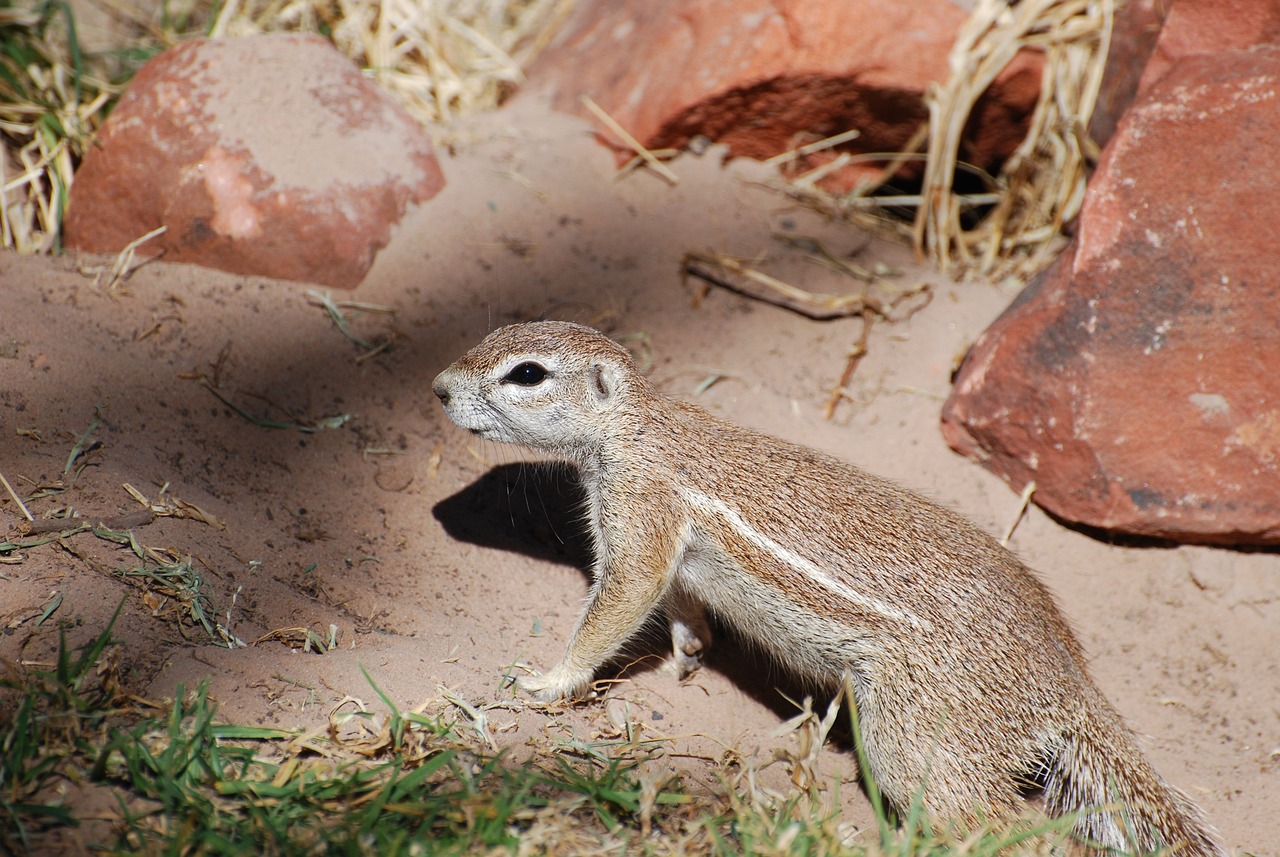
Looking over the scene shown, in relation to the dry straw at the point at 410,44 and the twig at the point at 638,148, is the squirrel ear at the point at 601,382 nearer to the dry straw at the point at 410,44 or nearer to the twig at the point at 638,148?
the twig at the point at 638,148

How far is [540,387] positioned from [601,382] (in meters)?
0.22

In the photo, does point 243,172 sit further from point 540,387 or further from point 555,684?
point 555,684

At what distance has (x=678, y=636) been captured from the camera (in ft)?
12.3

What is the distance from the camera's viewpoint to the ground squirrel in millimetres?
3041

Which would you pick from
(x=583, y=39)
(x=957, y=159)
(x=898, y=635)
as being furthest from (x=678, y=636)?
(x=583, y=39)

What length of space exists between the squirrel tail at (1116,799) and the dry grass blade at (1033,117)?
281 centimetres

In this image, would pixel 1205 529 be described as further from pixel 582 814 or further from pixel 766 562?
pixel 582 814

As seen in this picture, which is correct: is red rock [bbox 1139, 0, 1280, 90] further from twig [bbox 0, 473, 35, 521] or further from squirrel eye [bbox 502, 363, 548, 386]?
twig [bbox 0, 473, 35, 521]

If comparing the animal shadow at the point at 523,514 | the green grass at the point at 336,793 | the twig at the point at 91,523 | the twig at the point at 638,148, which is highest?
the twig at the point at 638,148

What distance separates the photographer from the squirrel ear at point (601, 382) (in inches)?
140

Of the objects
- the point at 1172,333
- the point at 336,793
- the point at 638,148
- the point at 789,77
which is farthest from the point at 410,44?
the point at 336,793

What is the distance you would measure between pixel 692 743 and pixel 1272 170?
9.91ft

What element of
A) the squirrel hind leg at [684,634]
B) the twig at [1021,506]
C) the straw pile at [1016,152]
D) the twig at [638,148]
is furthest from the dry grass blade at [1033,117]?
the squirrel hind leg at [684,634]

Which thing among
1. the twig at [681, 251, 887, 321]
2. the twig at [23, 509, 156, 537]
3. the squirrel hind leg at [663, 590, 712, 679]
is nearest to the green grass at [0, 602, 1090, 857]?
the twig at [23, 509, 156, 537]
